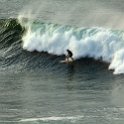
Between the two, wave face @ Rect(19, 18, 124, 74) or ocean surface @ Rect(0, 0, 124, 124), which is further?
wave face @ Rect(19, 18, 124, 74)

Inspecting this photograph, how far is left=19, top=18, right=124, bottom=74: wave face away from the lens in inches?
1181

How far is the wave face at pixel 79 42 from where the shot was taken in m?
30.0

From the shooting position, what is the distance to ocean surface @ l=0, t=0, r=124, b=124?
21.4 meters

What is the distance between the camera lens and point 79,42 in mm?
32188

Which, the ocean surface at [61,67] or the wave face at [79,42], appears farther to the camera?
the wave face at [79,42]

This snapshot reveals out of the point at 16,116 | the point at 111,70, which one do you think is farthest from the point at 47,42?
the point at 16,116

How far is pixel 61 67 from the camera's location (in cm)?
2966

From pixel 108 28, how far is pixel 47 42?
10.5 feet

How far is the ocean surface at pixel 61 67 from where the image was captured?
21.4 metres

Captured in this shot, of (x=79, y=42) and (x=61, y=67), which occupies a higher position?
(x=79, y=42)

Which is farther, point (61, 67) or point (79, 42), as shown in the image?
point (79, 42)

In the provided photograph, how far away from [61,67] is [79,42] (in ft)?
9.64

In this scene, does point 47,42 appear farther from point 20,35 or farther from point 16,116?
point 16,116

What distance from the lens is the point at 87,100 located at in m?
22.7
